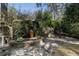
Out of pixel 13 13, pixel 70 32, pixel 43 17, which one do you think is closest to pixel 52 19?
pixel 43 17

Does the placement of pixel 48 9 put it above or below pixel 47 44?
above

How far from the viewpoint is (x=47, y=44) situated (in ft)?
6.00

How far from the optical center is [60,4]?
1.82 meters

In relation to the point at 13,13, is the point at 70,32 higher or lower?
lower

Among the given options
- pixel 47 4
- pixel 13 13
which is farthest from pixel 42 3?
pixel 13 13

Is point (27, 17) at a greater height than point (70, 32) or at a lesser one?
greater

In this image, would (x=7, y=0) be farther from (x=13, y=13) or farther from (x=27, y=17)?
(x=27, y=17)

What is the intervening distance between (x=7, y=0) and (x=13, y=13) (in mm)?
142

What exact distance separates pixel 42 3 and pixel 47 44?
16.2 inches

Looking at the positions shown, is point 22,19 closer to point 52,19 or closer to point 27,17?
point 27,17

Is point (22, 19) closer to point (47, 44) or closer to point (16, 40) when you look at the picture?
point (16, 40)

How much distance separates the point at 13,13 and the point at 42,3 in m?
0.30

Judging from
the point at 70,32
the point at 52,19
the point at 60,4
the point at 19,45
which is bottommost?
the point at 19,45

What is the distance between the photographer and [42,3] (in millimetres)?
1815
